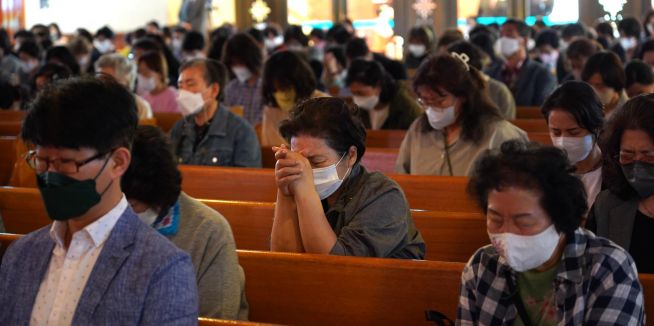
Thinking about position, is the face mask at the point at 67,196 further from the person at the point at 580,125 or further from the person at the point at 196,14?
the person at the point at 196,14

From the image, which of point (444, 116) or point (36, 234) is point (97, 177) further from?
point (444, 116)

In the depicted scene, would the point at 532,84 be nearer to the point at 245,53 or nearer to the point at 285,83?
the point at 245,53

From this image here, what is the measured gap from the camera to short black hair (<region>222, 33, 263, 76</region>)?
8406mm

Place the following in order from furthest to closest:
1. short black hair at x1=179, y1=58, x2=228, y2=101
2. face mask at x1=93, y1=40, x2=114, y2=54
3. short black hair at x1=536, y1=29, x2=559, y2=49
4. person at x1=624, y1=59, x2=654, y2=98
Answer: face mask at x1=93, y1=40, x2=114, y2=54 < short black hair at x1=536, y1=29, x2=559, y2=49 < person at x1=624, y1=59, x2=654, y2=98 < short black hair at x1=179, y1=58, x2=228, y2=101

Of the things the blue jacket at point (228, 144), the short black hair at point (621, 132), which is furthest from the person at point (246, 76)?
the short black hair at point (621, 132)

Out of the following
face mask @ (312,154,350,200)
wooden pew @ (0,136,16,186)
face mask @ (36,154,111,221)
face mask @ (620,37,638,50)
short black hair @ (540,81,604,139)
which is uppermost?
face mask @ (36,154,111,221)

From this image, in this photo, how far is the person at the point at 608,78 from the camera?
6043 millimetres

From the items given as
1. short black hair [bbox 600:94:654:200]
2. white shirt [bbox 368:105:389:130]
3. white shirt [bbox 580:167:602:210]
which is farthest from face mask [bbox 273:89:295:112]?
short black hair [bbox 600:94:654:200]

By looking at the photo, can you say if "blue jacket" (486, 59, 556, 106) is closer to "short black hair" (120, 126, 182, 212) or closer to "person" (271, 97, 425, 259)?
"person" (271, 97, 425, 259)

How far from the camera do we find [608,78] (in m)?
6.05

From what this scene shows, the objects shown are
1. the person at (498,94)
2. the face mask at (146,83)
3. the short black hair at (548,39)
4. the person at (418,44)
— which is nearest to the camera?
the person at (498,94)

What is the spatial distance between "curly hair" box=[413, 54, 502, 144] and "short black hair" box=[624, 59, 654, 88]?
2.22 metres

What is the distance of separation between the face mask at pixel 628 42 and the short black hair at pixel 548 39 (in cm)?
80

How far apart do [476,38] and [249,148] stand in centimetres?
500
